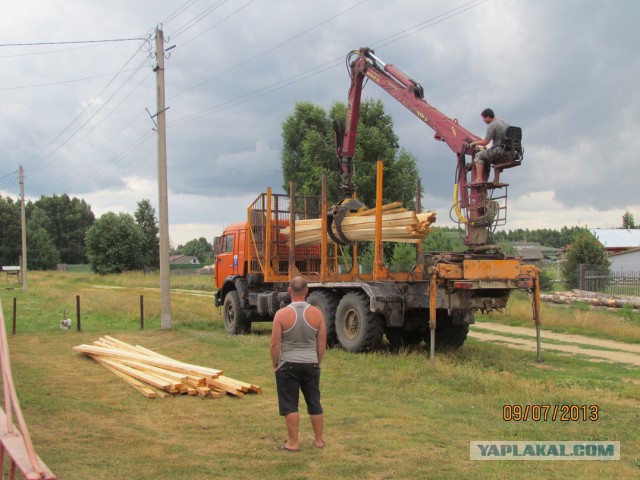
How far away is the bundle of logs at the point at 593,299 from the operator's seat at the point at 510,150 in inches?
487

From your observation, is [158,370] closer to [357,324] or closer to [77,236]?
[357,324]

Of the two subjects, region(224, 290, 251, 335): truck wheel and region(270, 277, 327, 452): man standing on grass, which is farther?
region(224, 290, 251, 335): truck wheel

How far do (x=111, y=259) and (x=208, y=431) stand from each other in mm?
67560

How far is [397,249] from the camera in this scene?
23.3m

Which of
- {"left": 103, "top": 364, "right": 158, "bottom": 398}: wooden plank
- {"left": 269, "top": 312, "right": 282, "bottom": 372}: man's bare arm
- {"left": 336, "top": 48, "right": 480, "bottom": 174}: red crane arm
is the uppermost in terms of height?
{"left": 336, "top": 48, "right": 480, "bottom": 174}: red crane arm

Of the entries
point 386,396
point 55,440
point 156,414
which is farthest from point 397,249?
point 55,440

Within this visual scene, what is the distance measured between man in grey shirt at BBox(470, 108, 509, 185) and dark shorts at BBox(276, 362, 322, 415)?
6577mm

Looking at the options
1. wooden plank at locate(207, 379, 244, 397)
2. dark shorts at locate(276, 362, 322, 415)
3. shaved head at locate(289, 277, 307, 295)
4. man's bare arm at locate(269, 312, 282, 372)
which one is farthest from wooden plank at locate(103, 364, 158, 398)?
shaved head at locate(289, 277, 307, 295)

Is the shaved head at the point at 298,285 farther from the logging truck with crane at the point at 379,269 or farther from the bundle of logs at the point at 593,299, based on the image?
the bundle of logs at the point at 593,299

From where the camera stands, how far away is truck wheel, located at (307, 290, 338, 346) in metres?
13.4

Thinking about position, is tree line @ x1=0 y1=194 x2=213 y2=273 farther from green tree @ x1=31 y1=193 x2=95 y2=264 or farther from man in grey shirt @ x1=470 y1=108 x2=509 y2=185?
man in grey shirt @ x1=470 y1=108 x2=509 y2=185

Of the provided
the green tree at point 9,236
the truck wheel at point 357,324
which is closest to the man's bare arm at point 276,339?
the truck wheel at point 357,324

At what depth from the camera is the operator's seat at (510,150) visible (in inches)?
443

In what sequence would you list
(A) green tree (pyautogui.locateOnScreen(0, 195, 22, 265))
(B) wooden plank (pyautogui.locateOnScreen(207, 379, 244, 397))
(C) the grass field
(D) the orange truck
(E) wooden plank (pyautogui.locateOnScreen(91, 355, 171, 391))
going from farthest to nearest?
(A) green tree (pyautogui.locateOnScreen(0, 195, 22, 265))
(D) the orange truck
(E) wooden plank (pyautogui.locateOnScreen(91, 355, 171, 391))
(B) wooden plank (pyautogui.locateOnScreen(207, 379, 244, 397))
(C) the grass field
